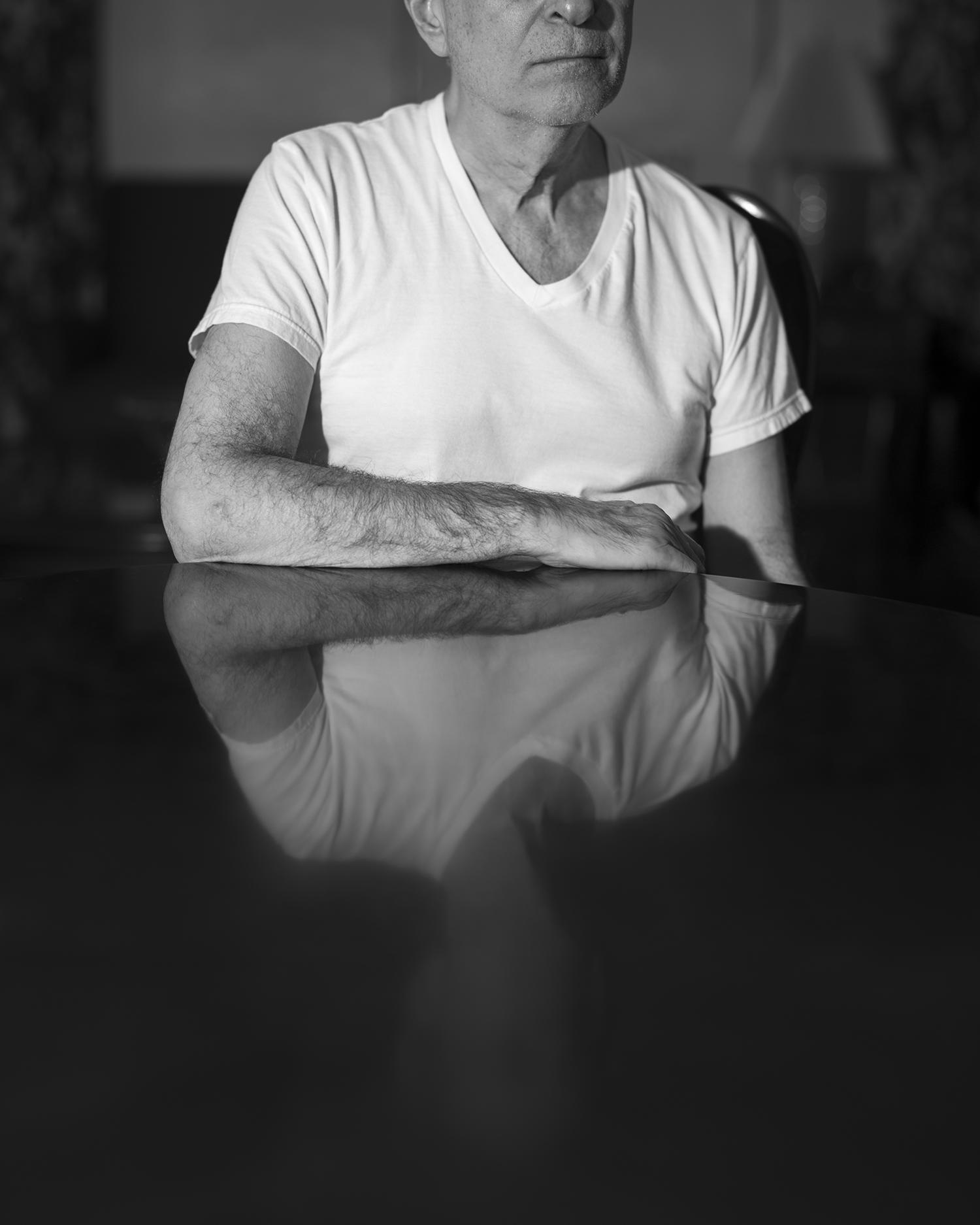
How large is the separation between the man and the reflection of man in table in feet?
0.45

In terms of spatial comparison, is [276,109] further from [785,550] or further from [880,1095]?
[880,1095]

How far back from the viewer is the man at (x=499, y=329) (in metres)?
1.12

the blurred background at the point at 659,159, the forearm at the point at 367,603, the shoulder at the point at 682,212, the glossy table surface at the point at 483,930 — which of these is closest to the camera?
the glossy table surface at the point at 483,930

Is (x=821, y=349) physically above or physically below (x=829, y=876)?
below

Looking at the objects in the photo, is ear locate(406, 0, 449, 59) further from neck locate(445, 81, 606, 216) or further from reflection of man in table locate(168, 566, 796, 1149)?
reflection of man in table locate(168, 566, 796, 1149)

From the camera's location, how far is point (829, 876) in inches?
20.5

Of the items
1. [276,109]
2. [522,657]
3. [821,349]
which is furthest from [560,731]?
[276,109]

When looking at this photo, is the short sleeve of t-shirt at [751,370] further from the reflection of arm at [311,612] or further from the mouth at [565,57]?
the reflection of arm at [311,612]

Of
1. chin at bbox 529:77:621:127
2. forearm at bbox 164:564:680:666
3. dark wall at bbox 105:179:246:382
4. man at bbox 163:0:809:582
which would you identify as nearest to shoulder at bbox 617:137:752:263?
man at bbox 163:0:809:582

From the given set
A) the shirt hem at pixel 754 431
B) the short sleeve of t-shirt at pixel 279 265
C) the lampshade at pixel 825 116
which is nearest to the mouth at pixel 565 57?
the short sleeve of t-shirt at pixel 279 265

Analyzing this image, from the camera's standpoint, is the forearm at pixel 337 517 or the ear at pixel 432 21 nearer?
the forearm at pixel 337 517

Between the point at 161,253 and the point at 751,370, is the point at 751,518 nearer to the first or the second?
the point at 751,370

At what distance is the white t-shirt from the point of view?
4.07ft

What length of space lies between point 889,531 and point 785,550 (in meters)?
2.73
